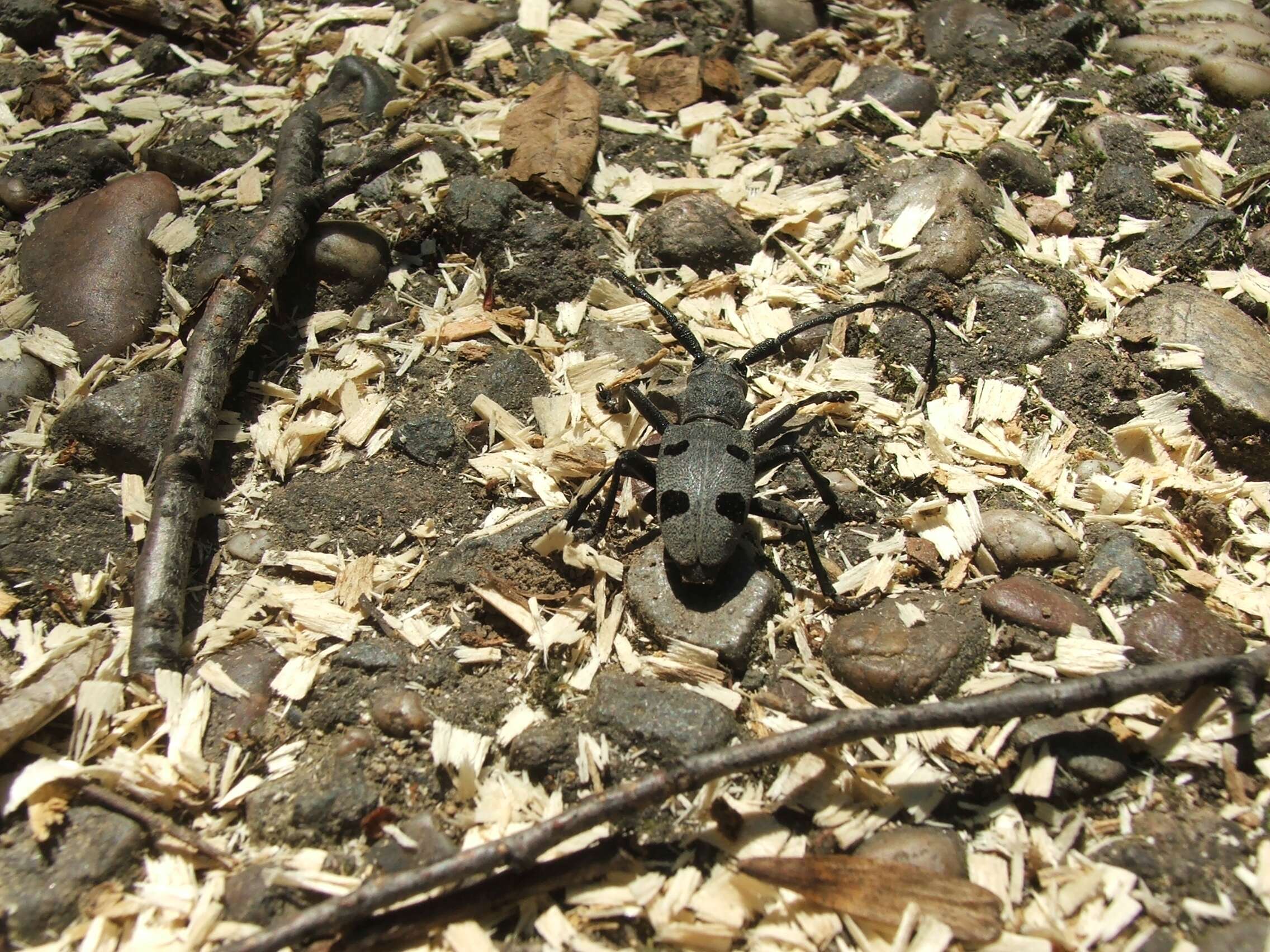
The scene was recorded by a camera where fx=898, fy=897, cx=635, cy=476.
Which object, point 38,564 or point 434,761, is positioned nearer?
point 434,761

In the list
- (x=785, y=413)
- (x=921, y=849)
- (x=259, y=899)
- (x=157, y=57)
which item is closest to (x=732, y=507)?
(x=785, y=413)

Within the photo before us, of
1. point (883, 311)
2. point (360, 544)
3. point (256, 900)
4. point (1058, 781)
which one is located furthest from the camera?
point (883, 311)

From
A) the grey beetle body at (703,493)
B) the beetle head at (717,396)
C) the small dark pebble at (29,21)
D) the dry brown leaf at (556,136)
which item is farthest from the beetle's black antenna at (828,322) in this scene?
the small dark pebble at (29,21)

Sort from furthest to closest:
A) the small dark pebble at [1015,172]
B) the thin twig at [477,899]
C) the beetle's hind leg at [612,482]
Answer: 1. the small dark pebble at [1015,172]
2. the beetle's hind leg at [612,482]
3. the thin twig at [477,899]

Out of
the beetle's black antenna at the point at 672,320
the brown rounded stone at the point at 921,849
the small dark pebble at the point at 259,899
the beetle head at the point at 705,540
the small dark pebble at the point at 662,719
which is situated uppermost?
the beetle's black antenna at the point at 672,320

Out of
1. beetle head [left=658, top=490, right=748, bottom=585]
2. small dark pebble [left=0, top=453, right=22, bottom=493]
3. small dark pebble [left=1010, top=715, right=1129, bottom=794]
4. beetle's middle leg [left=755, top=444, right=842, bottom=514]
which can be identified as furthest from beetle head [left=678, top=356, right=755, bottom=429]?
small dark pebble [left=0, top=453, right=22, bottom=493]

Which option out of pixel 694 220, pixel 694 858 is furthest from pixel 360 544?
pixel 694 220

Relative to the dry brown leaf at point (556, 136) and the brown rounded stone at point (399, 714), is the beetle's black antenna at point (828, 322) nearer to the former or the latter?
the dry brown leaf at point (556, 136)

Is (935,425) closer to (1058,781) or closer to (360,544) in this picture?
(1058,781)
